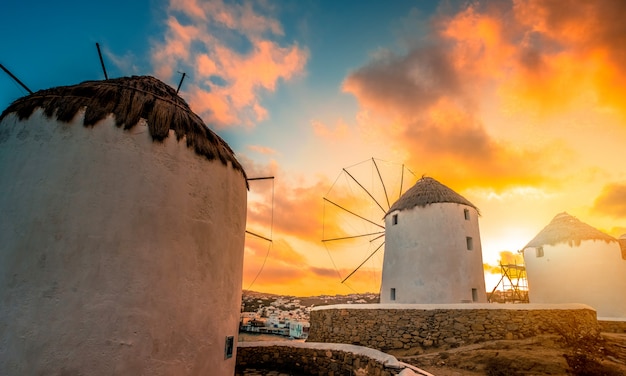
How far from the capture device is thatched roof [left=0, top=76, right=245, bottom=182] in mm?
4746

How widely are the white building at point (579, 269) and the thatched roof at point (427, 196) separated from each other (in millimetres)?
6954

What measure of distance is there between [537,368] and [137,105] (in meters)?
10.9

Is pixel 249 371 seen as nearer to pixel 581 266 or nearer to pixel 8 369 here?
pixel 8 369

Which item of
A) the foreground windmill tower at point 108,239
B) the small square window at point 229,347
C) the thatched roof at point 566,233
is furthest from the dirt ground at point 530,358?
the thatched roof at point 566,233

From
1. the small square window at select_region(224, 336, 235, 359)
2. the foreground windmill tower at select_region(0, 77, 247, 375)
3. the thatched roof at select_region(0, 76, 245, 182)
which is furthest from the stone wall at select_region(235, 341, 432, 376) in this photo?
the thatched roof at select_region(0, 76, 245, 182)

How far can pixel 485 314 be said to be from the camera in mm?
11609

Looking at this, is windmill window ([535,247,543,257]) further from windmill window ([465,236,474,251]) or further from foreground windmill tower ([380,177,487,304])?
windmill window ([465,236,474,251])

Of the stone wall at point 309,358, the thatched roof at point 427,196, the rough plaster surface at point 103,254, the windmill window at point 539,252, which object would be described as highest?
the thatched roof at point 427,196

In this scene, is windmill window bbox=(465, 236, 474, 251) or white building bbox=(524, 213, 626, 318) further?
white building bbox=(524, 213, 626, 318)

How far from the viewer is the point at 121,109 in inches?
193

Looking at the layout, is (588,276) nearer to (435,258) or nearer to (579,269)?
(579,269)

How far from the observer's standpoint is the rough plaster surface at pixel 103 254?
3994 mm

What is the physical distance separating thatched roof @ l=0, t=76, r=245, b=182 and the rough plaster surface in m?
0.14

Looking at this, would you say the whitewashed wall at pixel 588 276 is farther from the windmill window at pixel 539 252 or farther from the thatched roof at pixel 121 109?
the thatched roof at pixel 121 109
